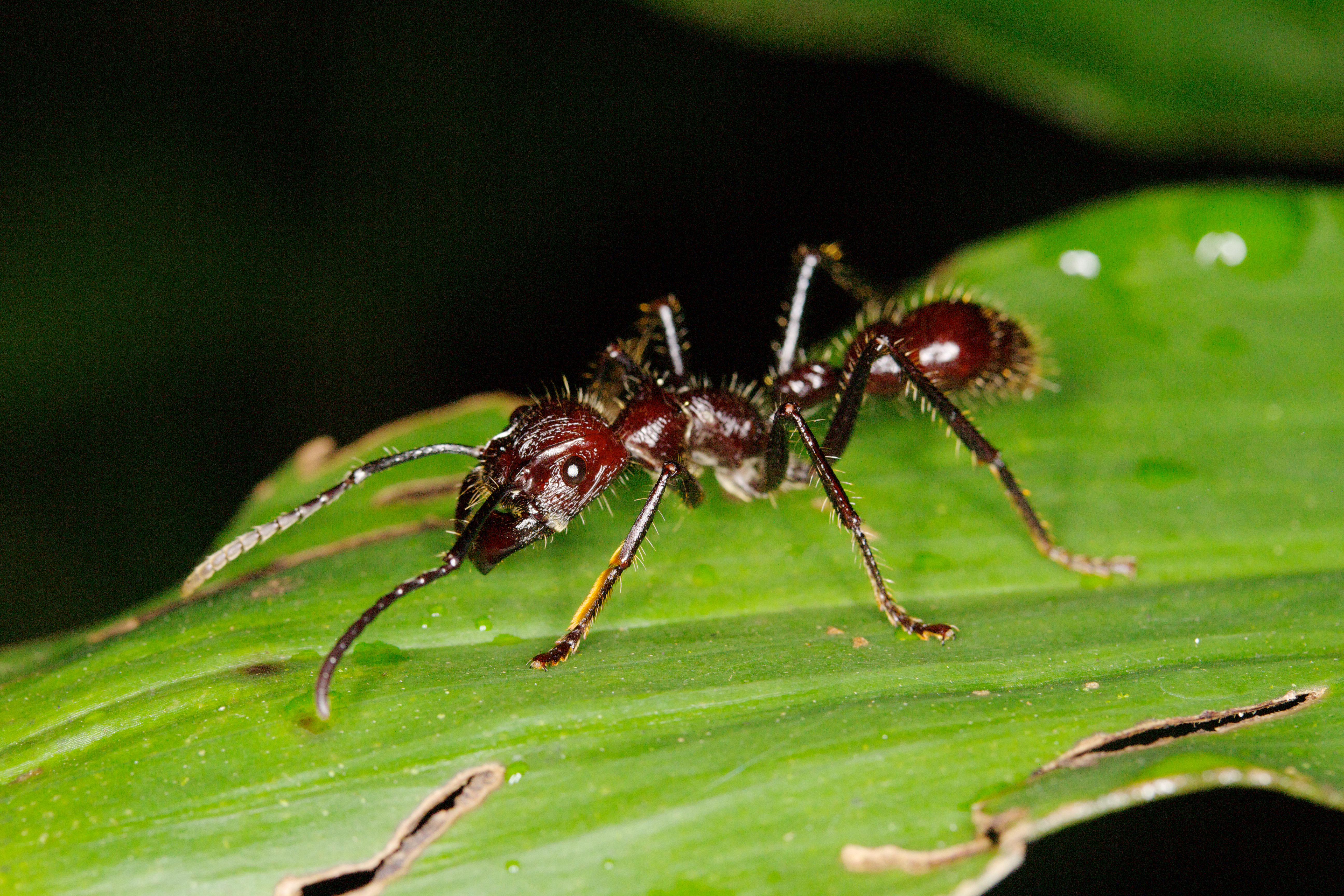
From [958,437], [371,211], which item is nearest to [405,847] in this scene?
[958,437]

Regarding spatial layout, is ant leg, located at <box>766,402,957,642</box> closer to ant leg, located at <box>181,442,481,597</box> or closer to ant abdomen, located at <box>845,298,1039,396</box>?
ant abdomen, located at <box>845,298,1039,396</box>

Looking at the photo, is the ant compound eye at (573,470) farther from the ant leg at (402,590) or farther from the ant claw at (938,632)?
the ant claw at (938,632)

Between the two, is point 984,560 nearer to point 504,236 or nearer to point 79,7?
point 504,236

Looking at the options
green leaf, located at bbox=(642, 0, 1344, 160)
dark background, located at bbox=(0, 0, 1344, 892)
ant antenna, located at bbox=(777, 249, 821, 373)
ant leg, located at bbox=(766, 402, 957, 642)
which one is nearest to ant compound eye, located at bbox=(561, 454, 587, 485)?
ant leg, located at bbox=(766, 402, 957, 642)

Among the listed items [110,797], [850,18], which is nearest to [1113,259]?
[850,18]

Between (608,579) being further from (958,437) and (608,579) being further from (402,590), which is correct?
(958,437)

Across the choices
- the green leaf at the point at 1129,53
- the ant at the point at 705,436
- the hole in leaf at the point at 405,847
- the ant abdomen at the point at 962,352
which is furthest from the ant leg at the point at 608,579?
the green leaf at the point at 1129,53

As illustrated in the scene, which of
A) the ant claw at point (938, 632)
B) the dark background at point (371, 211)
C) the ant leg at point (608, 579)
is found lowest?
the ant claw at point (938, 632)
